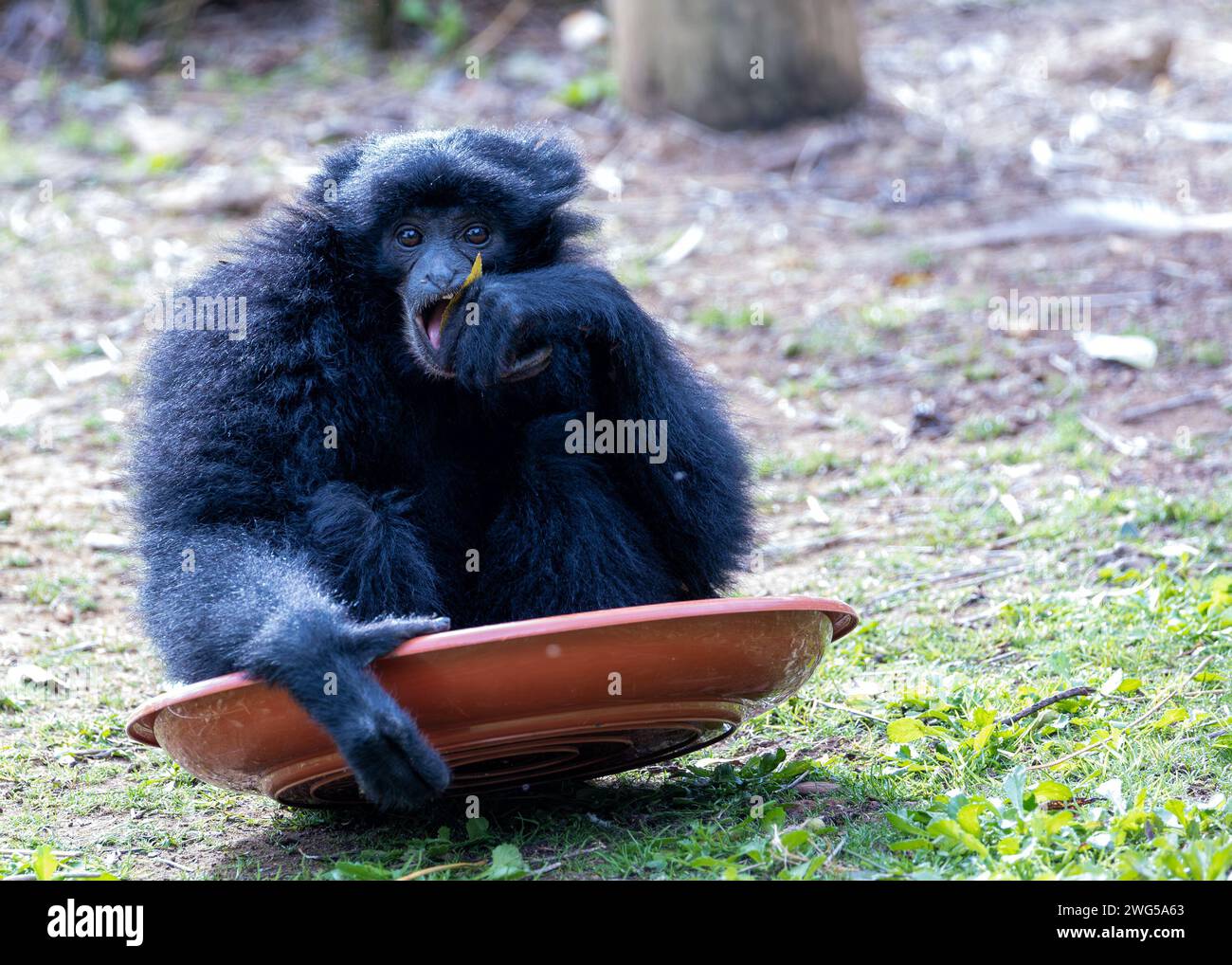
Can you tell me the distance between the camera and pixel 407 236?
15.9ft

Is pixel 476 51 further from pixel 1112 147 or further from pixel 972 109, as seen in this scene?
pixel 1112 147

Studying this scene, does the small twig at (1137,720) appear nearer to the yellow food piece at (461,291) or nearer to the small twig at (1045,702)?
the small twig at (1045,702)

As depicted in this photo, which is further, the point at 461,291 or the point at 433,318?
the point at 433,318

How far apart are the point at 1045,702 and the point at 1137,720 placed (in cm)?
28

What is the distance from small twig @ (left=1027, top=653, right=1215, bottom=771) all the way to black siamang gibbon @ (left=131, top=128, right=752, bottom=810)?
129 centimetres

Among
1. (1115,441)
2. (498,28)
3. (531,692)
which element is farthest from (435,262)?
(498,28)

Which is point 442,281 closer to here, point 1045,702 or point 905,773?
point 905,773

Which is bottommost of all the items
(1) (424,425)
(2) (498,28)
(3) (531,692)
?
(3) (531,692)

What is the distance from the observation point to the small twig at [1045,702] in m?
4.57

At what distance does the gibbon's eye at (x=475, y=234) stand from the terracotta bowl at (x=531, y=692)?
183cm

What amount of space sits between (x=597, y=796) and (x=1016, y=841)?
4.37ft

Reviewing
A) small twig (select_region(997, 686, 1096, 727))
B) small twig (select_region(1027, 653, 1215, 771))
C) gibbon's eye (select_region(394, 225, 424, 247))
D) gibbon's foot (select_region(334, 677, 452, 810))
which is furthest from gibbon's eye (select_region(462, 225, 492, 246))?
small twig (select_region(1027, 653, 1215, 771))

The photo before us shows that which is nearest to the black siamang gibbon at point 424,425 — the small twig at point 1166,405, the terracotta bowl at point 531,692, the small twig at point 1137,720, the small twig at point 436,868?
the terracotta bowl at point 531,692
